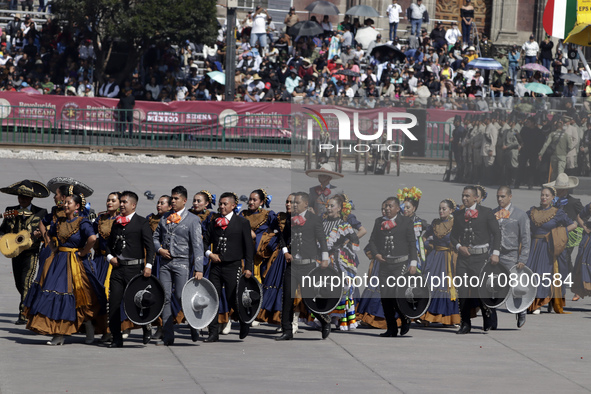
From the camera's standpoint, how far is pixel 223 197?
1103cm

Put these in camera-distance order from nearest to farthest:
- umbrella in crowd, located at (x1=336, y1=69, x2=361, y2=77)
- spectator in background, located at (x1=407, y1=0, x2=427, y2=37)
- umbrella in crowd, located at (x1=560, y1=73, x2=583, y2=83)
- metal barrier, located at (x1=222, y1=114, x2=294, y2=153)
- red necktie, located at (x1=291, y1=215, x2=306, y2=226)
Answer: red necktie, located at (x1=291, y1=215, x2=306, y2=226) < metal barrier, located at (x1=222, y1=114, x2=294, y2=153) < umbrella in crowd, located at (x1=336, y1=69, x2=361, y2=77) < umbrella in crowd, located at (x1=560, y1=73, x2=583, y2=83) < spectator in background, located at (x1=407, y1=0, x2=427, y2=37)

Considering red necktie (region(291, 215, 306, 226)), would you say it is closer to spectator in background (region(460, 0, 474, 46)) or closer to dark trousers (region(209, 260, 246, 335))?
dark trousers (region(209, 260, 246, 335))

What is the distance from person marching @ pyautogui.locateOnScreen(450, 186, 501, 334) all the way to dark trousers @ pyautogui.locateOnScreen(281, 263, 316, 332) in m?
1.69

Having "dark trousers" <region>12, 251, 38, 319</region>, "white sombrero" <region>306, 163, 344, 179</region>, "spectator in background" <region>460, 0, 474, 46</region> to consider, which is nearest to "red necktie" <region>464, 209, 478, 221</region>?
"white sombrero" <region>306, 163, 344, 179</region>

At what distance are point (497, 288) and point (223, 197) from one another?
318cm

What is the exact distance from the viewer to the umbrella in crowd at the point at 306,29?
32.7 meters

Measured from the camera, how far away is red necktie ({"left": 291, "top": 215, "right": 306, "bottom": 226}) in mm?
11086

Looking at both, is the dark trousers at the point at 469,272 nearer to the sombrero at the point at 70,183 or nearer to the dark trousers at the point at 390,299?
the dark trousers at the point at 390,299

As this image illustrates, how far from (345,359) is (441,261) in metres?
2.24

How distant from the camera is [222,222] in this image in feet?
35.9

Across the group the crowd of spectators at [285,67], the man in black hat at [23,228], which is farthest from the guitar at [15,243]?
the crowd of spectators at [285,67]

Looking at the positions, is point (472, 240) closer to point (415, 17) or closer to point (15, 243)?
point (15, 243)

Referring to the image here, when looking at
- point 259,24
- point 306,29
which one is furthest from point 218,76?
point 306,29

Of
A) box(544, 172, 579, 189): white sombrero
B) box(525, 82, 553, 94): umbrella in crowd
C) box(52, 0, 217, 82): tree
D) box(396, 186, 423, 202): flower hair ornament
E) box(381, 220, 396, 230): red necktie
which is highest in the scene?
box(52, 0, 217, 82): tree
